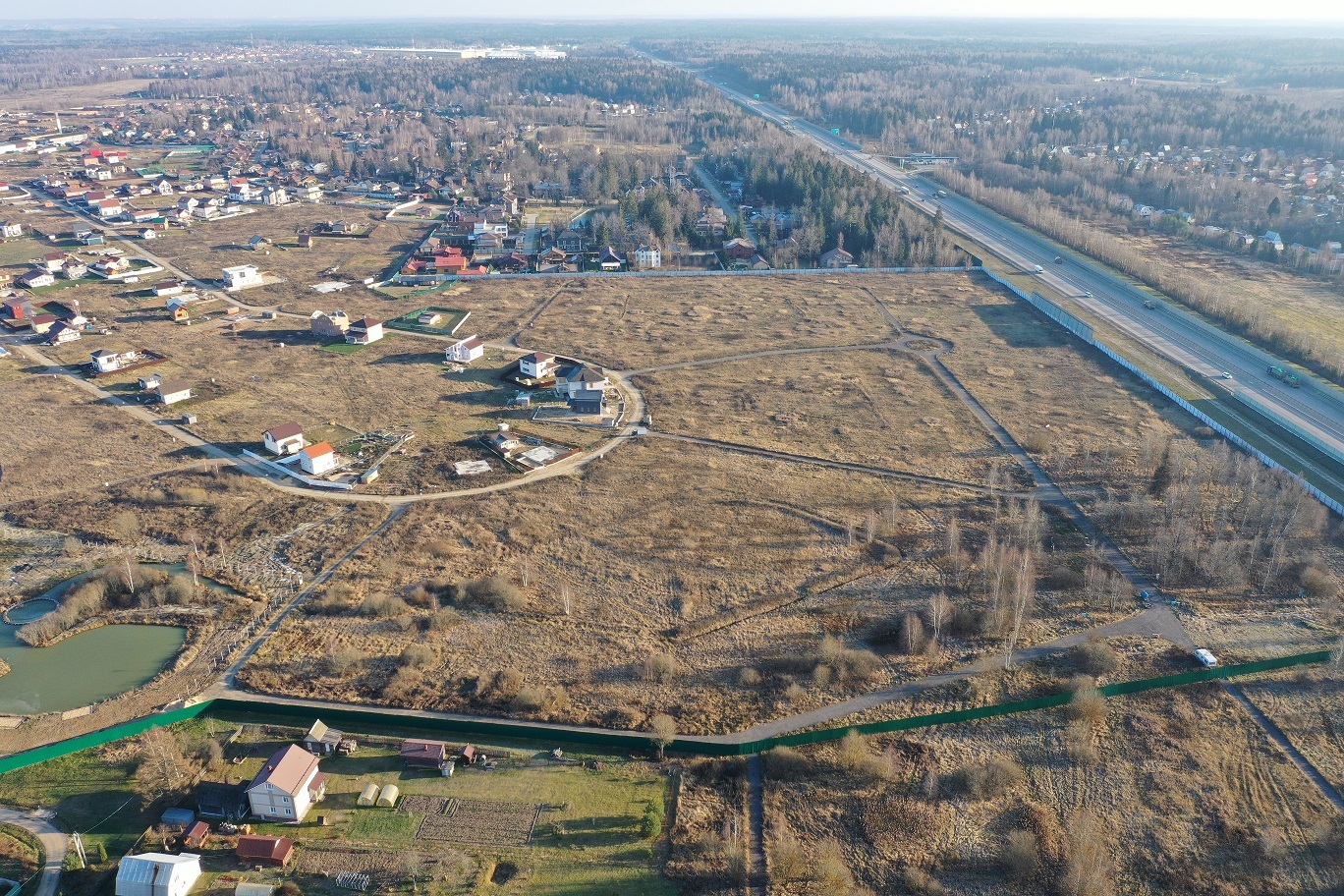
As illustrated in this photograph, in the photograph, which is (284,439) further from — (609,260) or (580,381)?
(609,260)

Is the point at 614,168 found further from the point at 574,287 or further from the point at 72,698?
the point at 72,698

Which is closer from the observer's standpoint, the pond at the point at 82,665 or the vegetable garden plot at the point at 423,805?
the vegetable garden plot at the point at 423,805

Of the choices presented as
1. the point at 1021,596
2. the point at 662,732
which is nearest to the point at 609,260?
the point at 1021,596

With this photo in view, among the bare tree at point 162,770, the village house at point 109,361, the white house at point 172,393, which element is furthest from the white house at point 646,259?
the bare tree at point 162,770

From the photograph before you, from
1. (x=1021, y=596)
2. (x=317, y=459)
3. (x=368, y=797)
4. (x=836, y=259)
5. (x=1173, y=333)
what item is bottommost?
(x=368, y=797)

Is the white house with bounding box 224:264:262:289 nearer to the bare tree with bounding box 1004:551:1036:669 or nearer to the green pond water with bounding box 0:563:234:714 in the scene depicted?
the green pond water with bounding box 0:563:234:714

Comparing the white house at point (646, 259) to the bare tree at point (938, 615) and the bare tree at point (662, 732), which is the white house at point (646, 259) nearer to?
the bare tree at point (938, 615)

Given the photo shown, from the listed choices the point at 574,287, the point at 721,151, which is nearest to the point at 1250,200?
the point at 721,151
